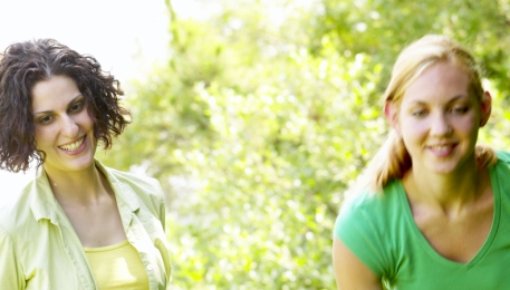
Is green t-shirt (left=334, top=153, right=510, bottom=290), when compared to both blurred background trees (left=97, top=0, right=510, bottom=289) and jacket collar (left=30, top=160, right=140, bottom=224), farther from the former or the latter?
blurred background trees (left=97, top=0, right=510, bottom=289)

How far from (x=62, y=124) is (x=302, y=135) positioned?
2.32 m

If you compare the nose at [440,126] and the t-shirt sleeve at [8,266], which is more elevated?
the nose at [440,126]

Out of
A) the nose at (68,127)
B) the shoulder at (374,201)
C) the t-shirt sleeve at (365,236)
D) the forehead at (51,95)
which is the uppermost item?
the forehead at (51,95)

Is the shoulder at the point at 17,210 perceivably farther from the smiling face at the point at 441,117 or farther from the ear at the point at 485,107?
the ear at the point at 485,107

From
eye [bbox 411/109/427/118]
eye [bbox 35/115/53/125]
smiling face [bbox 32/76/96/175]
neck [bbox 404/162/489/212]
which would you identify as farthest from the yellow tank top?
eye [bbox 411/109/427/118]

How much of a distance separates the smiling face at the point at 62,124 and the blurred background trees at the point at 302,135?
6.15 feet

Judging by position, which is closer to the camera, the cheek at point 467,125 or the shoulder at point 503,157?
the cheek at point 467,125

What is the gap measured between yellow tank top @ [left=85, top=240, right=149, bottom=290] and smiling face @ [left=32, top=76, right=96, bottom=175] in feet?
0.84

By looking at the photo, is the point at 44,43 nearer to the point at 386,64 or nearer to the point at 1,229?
the point at 1,229

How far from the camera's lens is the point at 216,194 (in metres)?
5.09

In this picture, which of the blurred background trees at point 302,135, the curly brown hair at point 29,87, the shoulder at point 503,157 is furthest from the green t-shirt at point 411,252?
the blurred background trees at point 302,135

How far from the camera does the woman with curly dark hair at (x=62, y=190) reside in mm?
2580

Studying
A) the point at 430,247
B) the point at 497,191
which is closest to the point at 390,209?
the point at 430,247

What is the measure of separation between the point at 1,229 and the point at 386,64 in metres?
3.63
